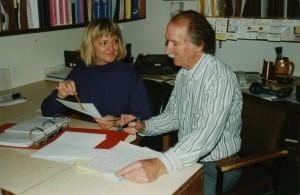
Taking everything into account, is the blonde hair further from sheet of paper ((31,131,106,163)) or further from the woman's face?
sheet of paper ((31,131,106,163))

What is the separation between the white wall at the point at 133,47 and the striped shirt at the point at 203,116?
1.42 m

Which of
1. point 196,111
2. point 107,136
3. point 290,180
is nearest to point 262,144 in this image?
point 196,111

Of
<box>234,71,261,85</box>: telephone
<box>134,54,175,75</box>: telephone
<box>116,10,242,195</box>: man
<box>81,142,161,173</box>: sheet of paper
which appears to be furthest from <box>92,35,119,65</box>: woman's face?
<box>234,71,261,85</box>: telephone

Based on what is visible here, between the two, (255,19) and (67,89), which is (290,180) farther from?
(67,89)

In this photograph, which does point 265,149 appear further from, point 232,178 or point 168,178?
→ point 168,178

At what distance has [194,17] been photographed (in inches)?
61.5

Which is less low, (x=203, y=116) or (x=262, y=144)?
(x=203, y=116)

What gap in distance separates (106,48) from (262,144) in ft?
3.43

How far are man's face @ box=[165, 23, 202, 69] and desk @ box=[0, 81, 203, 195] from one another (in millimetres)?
517

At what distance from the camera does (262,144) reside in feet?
5.79

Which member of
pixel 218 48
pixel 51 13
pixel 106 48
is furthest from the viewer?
pixel 218 48

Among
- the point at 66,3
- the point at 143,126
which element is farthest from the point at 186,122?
the point at 66,3

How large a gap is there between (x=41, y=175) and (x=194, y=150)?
→ 1.94 ft

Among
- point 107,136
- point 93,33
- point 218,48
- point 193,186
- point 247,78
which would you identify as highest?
point 93,33
